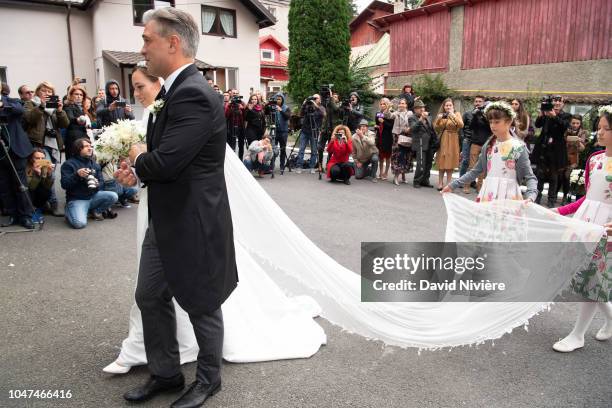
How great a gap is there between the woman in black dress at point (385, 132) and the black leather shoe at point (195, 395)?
9.02 meters

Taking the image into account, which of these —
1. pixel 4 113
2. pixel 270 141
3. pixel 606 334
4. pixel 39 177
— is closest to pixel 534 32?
pixel 270 141

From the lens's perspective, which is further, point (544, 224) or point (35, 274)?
point (35, 274)

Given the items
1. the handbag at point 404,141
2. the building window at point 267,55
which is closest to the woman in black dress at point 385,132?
the handbag at point 404,141

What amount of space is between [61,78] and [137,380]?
2193cm

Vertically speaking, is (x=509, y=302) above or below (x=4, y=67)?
below

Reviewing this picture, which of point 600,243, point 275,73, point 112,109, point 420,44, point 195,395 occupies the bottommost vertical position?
point 195,395

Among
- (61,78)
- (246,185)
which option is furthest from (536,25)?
(61,78)

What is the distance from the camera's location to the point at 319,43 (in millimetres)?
20766

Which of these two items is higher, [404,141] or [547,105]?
[547,105]

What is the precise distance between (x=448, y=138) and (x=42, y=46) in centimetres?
1860

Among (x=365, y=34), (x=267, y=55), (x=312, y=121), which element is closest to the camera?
(x=312, y=121)

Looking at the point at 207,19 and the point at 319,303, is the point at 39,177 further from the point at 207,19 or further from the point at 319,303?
the point at 207,19

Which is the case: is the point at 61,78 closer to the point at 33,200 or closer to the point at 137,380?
the point at 33,200

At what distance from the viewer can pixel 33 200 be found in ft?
23.6
